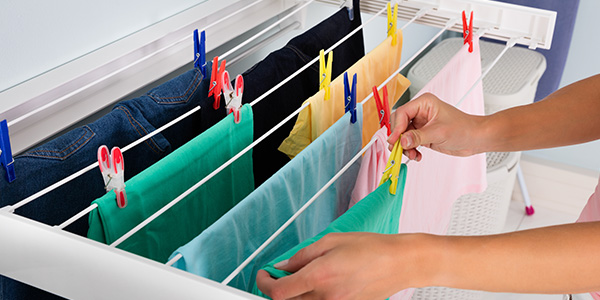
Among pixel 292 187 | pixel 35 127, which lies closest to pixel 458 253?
pixel 292 187

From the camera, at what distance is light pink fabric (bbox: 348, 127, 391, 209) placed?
3.03 feet

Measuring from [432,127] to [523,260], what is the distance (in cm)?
34

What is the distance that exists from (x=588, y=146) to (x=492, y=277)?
85.2 inches

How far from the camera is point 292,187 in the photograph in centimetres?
84

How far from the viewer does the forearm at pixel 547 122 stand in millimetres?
1006

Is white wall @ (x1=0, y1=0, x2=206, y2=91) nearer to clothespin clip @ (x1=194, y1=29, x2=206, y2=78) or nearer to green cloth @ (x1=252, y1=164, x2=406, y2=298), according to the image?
clothespin clip @ (x1=194, y1=29, x2=206, y2=78)

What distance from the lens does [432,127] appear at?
3.11ft

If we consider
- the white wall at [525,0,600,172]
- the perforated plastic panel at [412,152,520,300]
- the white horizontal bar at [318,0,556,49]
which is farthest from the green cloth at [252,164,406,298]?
the white wall at [525,0,600,172]

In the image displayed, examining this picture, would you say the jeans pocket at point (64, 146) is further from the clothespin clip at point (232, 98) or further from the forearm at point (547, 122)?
the forearm at point (547, 122)

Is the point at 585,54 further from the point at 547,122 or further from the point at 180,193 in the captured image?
the point at 180,193

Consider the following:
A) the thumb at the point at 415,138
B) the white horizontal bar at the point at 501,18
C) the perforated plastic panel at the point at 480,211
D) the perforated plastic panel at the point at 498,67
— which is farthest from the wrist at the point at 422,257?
the perforated plastic panel at the point at 498,67

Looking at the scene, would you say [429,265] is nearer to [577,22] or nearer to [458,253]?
[458,253]

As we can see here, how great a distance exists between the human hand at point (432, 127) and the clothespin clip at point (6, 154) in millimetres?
475

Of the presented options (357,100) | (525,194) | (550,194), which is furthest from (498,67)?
(357,100)
